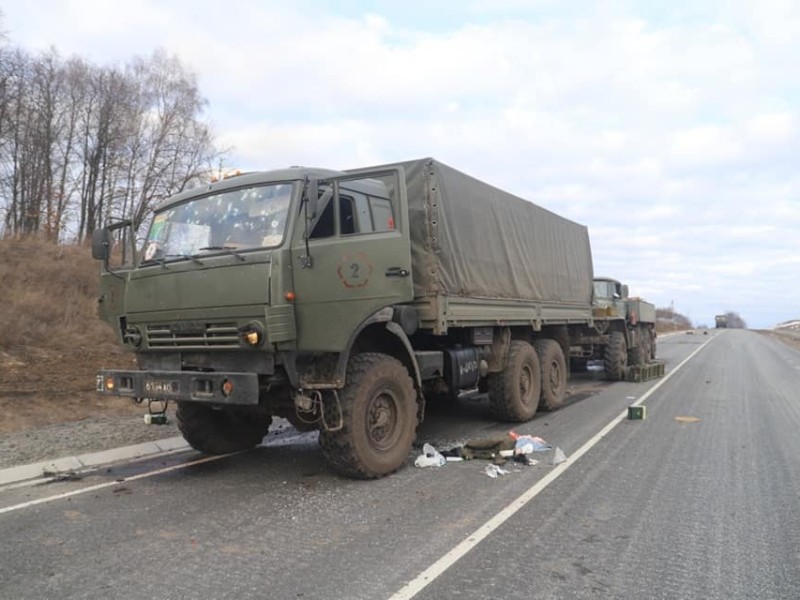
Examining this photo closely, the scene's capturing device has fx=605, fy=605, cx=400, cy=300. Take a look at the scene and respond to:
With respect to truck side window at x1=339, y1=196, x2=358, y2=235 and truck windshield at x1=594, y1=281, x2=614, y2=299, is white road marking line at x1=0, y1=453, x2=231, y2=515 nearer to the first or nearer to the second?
truck side window at x1=339, y1=196, x2=358, y2=235

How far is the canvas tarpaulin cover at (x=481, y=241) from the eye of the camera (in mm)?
7035

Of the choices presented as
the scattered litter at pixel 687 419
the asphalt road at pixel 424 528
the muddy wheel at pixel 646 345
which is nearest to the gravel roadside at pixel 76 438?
the asphalt road at pixel 424 528

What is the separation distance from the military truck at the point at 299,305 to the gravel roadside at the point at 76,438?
4.13 ft

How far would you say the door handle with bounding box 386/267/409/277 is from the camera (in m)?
5.68

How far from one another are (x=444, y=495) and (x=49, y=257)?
1528 cm

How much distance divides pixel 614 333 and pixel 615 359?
0.76m

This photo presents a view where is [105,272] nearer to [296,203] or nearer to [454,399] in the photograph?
[296,203]

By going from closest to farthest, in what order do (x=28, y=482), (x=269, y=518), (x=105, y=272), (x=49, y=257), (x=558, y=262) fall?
(x=269, y=518), (x=28, y=482), (x=105, y=272), (x=558, y=262), (x=49, y=257)

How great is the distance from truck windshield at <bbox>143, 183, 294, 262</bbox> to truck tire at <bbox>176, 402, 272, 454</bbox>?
1793 mm

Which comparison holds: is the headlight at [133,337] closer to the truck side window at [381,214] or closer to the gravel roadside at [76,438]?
the gravel roadside at [76,438]

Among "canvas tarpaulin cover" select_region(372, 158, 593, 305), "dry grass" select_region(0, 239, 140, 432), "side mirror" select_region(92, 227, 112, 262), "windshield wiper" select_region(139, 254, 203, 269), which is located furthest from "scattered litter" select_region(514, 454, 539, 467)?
"dry grass" select_region(0, 239, 140, 432)

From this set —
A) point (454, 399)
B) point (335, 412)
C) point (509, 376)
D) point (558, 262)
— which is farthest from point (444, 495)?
point (558, 262)

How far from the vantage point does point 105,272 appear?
6.35 metres

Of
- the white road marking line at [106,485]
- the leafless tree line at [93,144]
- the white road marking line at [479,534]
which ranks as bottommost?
the white road marking line at [479,534]
